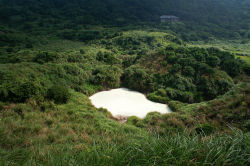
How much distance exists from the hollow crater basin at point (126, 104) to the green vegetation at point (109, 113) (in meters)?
1.13

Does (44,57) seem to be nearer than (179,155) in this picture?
No

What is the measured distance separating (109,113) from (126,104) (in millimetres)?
3319

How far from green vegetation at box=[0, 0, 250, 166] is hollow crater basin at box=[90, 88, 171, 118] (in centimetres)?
113

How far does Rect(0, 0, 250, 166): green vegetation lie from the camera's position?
2.86 m

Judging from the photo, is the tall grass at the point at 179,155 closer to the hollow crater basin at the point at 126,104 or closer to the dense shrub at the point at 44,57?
the hollow crater basin at the point at 126,104

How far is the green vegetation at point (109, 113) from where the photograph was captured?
2855 millimetres

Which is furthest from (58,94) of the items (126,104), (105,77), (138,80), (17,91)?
(138,80)

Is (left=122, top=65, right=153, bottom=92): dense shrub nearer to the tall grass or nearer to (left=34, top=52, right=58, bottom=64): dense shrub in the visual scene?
(left=34, top=52, right=58, bottom=64): dense shrub

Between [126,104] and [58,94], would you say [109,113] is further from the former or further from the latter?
[58,94]

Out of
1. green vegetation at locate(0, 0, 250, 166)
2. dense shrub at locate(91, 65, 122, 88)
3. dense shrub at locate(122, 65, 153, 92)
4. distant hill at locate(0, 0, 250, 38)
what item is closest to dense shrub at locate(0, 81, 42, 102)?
green vegetation at locate(0, 0, 250, 166)

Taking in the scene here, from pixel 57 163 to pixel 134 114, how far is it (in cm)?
1456

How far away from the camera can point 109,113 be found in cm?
1638

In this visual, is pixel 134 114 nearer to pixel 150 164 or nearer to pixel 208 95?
pixel 208 95

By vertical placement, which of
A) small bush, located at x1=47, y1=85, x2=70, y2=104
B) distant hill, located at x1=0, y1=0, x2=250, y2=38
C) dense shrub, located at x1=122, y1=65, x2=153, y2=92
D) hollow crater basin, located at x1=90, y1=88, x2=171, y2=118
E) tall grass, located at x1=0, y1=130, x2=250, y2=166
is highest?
distant hill, located at x1=0, y1=0, x2=250, y2=38
